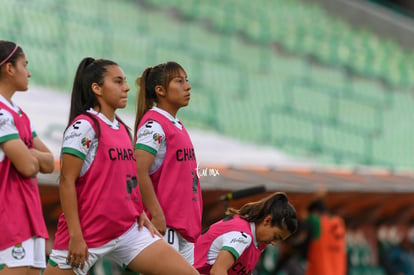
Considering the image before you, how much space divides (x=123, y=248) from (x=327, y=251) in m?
9.81

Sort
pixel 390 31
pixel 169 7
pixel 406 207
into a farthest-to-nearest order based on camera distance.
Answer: pixel 390 31 → pixel 169 7 → pixel 406 207

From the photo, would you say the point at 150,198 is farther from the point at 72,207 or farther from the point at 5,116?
the point at 5,116

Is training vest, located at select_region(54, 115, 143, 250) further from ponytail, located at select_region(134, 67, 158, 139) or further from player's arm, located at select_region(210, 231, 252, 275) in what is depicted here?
player's arm, located at select_region(210, 231, 252, 275)

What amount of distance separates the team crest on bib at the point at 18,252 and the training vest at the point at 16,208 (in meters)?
0.02

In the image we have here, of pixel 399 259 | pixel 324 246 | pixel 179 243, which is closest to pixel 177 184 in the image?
pixel 179 243

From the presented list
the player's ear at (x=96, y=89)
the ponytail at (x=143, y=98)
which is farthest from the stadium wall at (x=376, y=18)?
the player's ear at (x=96, y=89)

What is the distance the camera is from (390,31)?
29812 millimetres

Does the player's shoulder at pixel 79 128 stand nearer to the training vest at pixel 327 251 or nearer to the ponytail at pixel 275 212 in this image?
the ponytail at pixel 275 212

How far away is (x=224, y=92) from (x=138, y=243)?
16.5m

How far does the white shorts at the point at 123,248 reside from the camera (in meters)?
5.54

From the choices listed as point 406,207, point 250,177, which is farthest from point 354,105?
point 250,177

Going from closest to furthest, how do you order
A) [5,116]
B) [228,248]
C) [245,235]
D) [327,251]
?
[5,116] < [228,248] < [245,235] < [327,251]

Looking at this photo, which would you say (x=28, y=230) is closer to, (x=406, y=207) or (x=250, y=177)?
(x=250, y=177)

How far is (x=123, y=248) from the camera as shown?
563 centimetres
